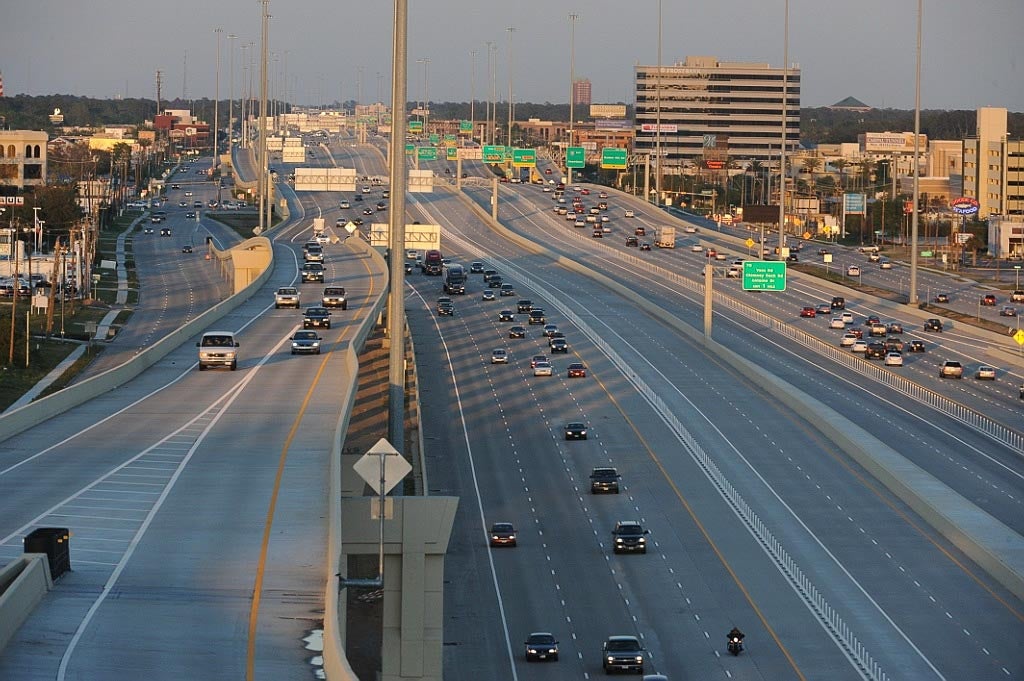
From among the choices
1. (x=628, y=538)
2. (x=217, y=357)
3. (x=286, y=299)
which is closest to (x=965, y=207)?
(x=286, y=299)

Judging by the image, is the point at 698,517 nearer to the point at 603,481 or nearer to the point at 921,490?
the point at 603,481

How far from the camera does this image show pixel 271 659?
19531 millimetres

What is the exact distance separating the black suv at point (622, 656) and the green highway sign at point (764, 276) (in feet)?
174

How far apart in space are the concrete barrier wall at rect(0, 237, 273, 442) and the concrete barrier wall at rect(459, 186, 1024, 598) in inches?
965

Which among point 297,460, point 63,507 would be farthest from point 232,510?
point 297,460

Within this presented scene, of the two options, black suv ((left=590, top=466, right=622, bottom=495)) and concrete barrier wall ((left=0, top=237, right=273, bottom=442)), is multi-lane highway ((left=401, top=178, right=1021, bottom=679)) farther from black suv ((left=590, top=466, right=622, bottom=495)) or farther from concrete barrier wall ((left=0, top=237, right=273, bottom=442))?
concrete barrier wall ((left=0, top=237, right=273, bottom=442))

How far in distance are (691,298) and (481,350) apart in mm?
24214

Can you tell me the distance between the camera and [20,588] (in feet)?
70.1

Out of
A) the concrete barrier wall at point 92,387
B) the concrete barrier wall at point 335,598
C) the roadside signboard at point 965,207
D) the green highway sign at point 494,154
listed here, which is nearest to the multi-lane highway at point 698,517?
the concrete barrier wall at point 92,387

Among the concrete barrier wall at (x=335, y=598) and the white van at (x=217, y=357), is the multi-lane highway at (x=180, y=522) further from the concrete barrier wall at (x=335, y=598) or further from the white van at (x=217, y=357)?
the white van at (x=217, y=357)

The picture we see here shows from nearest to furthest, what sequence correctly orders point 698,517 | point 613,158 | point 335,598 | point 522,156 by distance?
point 335,598
point 698,517
point 522,156
point 613,158

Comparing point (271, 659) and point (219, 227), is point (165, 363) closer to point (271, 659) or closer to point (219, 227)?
point (271, 659)

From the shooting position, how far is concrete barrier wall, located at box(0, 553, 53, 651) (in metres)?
20.4

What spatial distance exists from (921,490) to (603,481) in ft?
34.9
